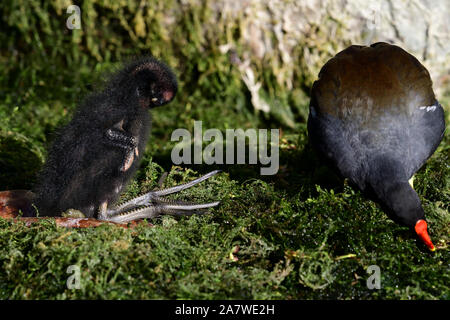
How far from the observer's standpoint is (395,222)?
290 cm

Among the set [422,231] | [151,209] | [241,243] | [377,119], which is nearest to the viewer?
[422,231]

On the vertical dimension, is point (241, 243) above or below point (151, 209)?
below

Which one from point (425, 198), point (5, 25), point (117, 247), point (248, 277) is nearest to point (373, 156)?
point (425, 198)

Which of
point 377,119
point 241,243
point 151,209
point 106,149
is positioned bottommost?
point 241,243

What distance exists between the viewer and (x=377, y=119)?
3207mm

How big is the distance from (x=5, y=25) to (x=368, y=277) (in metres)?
4.99

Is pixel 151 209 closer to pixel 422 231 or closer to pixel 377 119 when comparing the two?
pixel 377 119

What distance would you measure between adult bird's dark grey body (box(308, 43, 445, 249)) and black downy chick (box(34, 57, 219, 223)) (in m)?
0.89

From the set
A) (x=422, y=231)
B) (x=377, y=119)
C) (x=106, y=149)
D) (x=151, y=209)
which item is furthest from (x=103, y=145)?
(x=422, y=231)

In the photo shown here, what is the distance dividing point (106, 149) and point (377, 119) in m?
1.66

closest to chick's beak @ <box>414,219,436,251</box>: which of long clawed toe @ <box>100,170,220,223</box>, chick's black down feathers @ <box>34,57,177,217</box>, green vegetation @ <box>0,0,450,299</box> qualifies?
green vegetation @ <box>0,0,450,299</box>

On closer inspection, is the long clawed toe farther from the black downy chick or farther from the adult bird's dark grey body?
the adult bird's dark grey body

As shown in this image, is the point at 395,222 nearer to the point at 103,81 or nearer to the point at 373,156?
the point at 373,156

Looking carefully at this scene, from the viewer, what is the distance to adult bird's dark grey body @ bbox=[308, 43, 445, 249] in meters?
3.05
